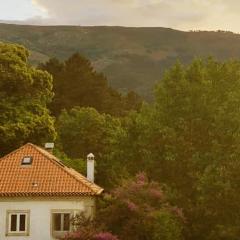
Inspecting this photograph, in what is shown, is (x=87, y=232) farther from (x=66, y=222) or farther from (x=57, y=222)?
(x=57, y=222)

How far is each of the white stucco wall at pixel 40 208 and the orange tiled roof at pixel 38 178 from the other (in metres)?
0.50

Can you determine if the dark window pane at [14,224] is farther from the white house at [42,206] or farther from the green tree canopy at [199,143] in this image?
the green tree canopy at [199,143]

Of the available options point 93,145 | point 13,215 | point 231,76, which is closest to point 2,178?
point 13,215

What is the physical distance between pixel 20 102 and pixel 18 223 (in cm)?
1276

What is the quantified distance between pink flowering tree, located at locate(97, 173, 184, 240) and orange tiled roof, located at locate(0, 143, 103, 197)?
1.85 m

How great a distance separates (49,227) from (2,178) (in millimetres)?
4143

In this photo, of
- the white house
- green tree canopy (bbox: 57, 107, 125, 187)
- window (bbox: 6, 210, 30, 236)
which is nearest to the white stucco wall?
the white house

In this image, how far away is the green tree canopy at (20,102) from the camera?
48.1 m

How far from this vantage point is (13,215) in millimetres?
39531

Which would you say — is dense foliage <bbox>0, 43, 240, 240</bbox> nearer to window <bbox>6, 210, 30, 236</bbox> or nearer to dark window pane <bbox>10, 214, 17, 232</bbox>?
window <bbox>6, 210, 30, 236</bbox>

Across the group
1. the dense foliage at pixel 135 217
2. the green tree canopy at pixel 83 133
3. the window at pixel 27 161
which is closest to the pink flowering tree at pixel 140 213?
the dense foliage at pixel 135 217

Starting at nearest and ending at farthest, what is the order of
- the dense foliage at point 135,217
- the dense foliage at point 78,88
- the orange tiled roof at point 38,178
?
the dense foliage at point 135,217 < the orange tiled roof at point 38,178 < the dense foliage at point 78,88

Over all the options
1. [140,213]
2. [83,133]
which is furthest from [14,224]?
[83,133]

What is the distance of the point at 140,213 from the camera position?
37.1 m
